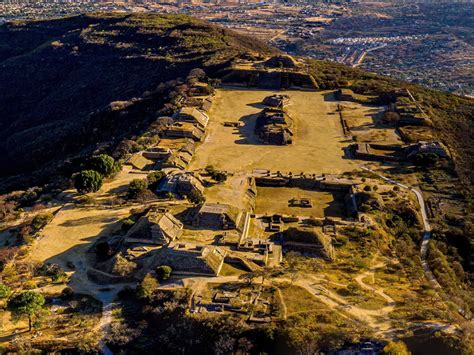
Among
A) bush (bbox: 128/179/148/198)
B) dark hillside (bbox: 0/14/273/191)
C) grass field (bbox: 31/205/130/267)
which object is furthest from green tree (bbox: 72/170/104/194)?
dark hillside (bbox: 0/14/273/191)

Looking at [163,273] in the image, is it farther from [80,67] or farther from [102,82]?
[80,67]

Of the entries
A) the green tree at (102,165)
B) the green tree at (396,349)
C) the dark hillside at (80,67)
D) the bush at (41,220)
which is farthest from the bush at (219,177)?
the green tree at (396,349)

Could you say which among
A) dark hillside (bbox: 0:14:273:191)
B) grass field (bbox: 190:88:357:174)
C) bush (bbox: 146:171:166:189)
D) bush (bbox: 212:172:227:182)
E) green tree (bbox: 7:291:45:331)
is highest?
green tree (bbox: 7:291:45:331)

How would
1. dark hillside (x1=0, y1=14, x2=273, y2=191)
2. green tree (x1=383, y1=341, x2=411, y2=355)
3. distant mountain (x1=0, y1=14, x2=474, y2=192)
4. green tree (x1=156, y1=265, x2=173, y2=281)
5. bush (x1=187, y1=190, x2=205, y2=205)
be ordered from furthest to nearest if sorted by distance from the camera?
1. dark hillside (x1=0, y1=14, x2=273, y2=191)
2. distant mountain (x1=0, y1=14, x2=474, y2=192)
3. bush (x1=187, y1=190, x2=205, y2=205)
4. green tree (x1=156, y1=265, x2=173, y2=281)
5. green tree (x1=383, y1=341, x2=411, y2=355)

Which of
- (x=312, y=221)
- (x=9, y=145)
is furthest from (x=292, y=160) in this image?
(x=9, y=145)

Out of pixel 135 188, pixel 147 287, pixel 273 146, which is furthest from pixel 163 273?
pixel 273 146

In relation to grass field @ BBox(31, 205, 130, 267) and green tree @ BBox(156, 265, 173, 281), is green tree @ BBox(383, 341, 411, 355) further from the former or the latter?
grass field @ BBox(31, 205, 130, 267)

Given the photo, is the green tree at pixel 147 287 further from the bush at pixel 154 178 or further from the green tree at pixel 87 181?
the green tree at pixel 87 181
